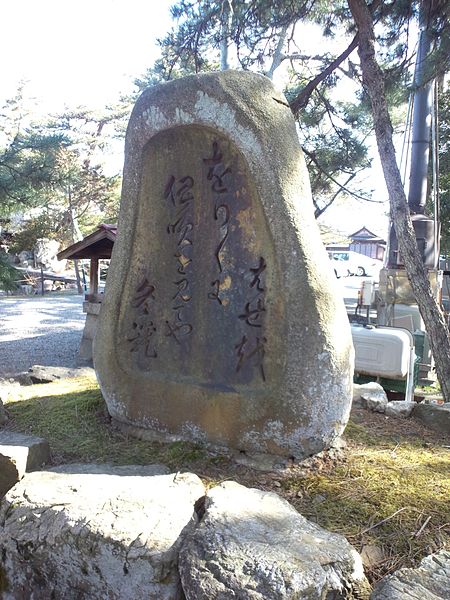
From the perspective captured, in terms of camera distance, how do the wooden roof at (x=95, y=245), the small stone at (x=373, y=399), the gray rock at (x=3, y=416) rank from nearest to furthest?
1. the gray rock at (x=3, y=416)
2. the small stone at (x=373, y=399)
3. the wooden roof at (x=95, y=245)

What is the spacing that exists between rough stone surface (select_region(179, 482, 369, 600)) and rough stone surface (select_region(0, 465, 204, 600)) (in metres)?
0.12

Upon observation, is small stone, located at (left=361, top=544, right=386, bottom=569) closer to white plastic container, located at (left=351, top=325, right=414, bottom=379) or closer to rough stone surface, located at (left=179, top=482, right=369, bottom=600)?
rough stone surface, located at (left=179, top=482, right=369, bottom=600)

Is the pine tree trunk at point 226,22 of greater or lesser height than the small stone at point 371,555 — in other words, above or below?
above

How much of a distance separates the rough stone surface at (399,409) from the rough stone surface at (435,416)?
5 centimetres

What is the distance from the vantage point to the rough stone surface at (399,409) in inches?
131

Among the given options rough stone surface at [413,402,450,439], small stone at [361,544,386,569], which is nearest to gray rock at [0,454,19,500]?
small stone at [361,544,386,569]

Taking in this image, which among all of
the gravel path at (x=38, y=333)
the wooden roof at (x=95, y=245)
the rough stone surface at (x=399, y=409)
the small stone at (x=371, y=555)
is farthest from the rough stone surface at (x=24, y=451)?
the wooden roof at (x=95, y=245)

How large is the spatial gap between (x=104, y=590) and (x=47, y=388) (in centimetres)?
263

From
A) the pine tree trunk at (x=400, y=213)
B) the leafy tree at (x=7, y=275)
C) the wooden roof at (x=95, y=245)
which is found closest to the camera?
the pine tree trunk at (x=400, y=213)

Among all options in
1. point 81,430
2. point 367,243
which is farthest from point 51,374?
point 367,243

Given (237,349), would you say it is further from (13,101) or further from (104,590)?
(13,101)

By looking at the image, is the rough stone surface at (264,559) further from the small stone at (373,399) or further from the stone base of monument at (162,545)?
the small stone at (373,399)

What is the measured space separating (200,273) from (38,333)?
999cm

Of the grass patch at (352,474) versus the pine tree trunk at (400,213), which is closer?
the grass patch at (352,474)
